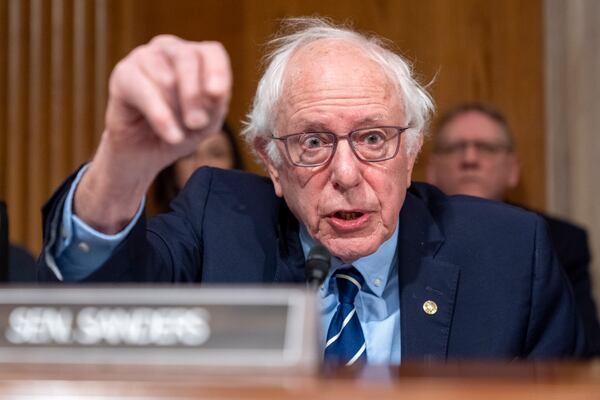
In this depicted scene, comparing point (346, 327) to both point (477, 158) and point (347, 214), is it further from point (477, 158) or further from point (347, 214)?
point (477, 158)

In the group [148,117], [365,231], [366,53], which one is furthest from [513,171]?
[148,117]

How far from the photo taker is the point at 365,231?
1.99 m

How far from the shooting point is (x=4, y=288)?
1.10 meters

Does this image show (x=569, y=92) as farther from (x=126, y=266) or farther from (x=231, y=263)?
(x=126, y=266)

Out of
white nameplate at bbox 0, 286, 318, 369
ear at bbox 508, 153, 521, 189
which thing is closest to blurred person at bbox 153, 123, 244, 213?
ear at bbox 508, 153, 521, 189

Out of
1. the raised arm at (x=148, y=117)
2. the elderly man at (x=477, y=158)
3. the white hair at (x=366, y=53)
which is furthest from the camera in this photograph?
the elderly man at (x=477, y=158)

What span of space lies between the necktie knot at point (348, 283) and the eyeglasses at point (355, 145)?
0.22m

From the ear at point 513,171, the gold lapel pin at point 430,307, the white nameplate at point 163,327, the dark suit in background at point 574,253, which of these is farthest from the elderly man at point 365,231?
the ear at point 513,171

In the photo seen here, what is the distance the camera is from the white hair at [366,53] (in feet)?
6.97

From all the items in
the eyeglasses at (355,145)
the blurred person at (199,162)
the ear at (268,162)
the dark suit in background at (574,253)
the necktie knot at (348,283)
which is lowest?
the dark suit in background at (574,253)

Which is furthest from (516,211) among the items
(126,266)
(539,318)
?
(126,266)

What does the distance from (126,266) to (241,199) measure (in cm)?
79

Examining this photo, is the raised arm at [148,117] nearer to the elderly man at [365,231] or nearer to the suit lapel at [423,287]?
the elderly man at [365,231]

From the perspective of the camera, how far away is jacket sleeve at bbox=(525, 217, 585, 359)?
2051mm
